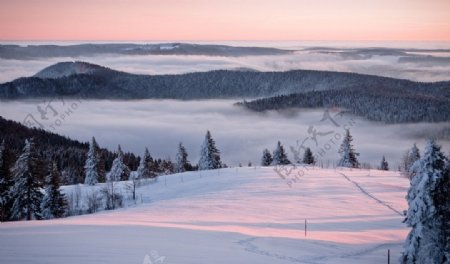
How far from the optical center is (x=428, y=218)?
70.3 ft

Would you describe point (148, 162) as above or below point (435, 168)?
below

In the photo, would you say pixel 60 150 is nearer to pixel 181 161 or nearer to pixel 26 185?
pixel 181 161

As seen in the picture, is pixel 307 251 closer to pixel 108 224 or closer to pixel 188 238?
pixel 188 238

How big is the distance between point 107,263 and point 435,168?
604 inches

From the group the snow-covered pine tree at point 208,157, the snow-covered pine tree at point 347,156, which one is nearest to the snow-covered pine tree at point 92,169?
the snow-covered pine tree at point 208,157

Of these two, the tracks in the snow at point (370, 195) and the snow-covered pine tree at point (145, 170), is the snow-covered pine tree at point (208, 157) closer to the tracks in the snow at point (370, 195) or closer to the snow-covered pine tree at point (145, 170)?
the snow-covered pine tree at point (145, 170)

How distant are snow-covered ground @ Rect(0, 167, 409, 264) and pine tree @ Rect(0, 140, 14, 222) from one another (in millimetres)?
13437

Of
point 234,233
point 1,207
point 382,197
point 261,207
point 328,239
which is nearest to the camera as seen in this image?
point 234,233

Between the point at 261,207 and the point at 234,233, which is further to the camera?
the point at 261,207

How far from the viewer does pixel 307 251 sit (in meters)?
22.5

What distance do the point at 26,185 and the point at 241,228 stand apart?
22.5 m

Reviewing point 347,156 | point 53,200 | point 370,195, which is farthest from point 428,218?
point 347,156

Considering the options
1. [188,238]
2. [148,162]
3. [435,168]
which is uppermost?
[435,168]

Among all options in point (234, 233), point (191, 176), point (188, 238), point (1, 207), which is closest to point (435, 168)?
point (234, 233)
